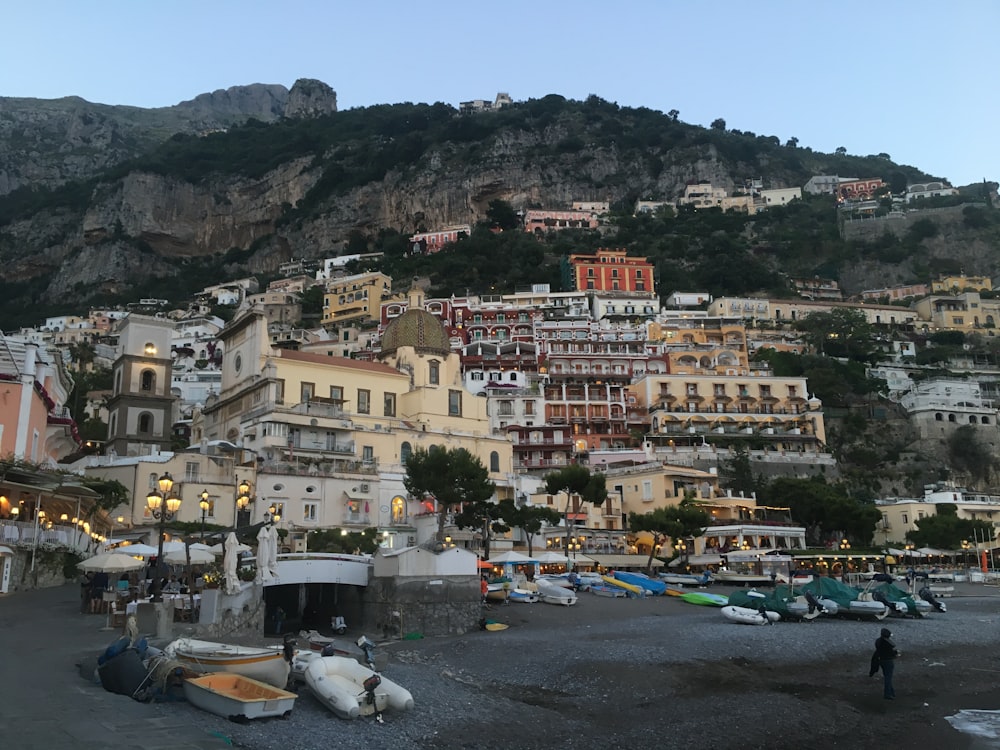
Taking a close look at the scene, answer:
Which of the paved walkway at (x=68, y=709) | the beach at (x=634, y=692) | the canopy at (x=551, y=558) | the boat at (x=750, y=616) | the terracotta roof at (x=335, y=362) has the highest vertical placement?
the terracotta roof at (x=335, y=362)

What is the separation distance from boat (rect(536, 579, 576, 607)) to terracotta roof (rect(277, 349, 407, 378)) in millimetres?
20610

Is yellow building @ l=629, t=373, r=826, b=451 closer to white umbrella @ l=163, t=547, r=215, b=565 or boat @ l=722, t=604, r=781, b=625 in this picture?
boat @ l=722, t=604, r=781, b=625

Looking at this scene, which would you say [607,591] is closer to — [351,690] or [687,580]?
[687,580]

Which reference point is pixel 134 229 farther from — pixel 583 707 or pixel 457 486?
pixel 583 707

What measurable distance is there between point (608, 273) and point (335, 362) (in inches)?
2928

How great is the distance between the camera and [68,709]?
Answer: 13.1 meters

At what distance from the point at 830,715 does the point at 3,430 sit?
2800 centimetres

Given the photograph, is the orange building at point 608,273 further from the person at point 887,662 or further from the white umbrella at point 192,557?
the person at point 887,662

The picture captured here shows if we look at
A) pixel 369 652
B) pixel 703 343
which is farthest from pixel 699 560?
pixel 703 343

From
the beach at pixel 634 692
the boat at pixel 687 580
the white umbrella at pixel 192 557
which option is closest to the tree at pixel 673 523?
the boat at pixel 687 580

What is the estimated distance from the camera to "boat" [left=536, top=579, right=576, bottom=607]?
112ft

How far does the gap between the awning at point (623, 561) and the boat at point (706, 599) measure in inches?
440

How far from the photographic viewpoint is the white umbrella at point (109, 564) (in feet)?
77.2

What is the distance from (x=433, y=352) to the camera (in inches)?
2135
